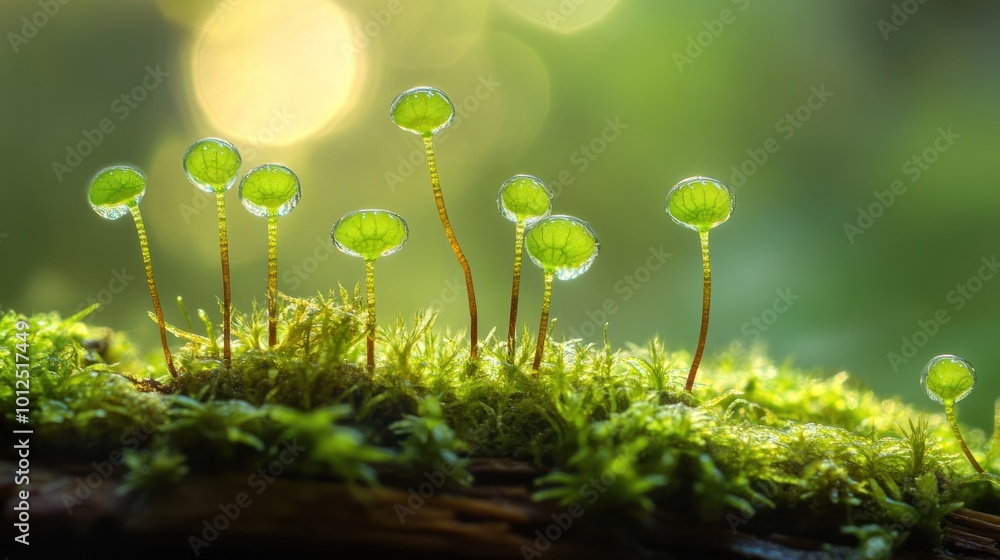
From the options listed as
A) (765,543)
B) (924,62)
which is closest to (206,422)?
(765,543)

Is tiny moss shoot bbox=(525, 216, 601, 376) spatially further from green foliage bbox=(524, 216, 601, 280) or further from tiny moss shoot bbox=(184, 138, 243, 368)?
tiny moss shoot bbox=(184, 138, 243, 368)

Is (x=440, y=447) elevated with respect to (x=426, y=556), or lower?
elevated

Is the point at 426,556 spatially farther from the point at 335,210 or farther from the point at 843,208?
the point at 335,210

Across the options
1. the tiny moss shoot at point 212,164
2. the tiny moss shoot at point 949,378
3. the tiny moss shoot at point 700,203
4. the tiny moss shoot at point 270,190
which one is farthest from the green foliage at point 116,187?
the tiny moss shoot at point 949,378

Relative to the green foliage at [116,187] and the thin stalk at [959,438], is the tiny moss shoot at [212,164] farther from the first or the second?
the thin stalk at [959,438]

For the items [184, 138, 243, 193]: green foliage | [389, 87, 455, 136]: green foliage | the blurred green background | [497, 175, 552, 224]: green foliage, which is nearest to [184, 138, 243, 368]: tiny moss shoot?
[184, 138, 243, 193]: green foliage

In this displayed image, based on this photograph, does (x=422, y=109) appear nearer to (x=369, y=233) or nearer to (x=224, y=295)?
(x=369, y=233)
